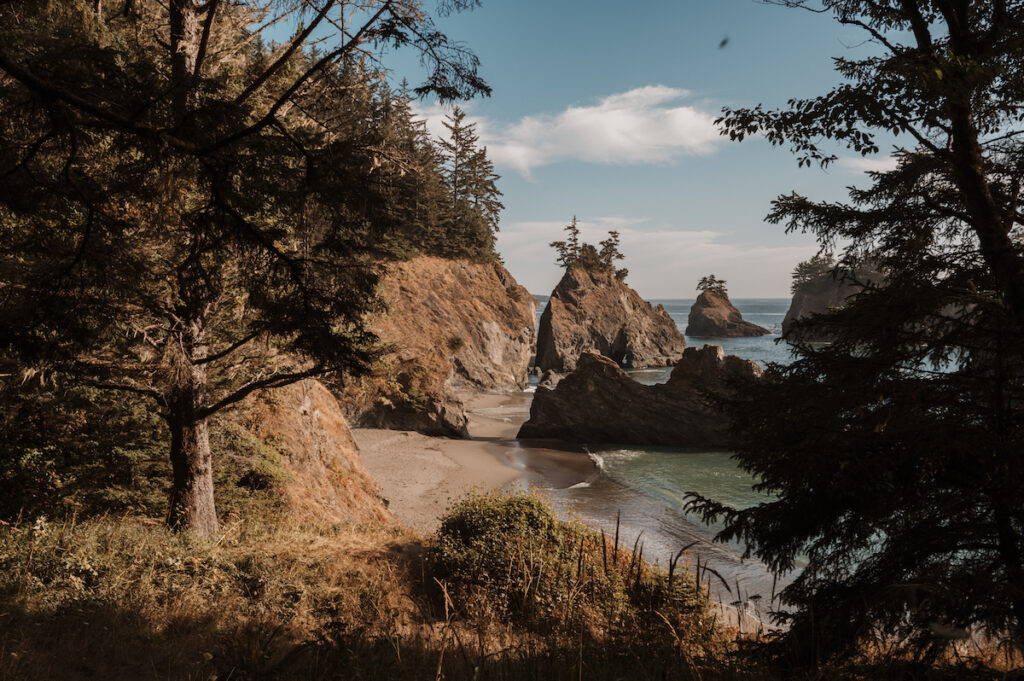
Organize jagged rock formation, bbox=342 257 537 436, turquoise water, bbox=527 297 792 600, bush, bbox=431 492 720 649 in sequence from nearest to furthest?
1. bush, bbox=431 492 720 649
2. turquoise water, bbox=527 297 792 600
3. jagged rock formation, bbox=342 257 537 436

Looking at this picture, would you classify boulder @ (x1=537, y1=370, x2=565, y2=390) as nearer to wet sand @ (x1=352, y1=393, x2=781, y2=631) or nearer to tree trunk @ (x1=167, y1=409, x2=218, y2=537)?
wet sand @ (x1=352, y1=393, x2=781, y2=631)

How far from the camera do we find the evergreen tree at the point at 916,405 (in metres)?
5.22

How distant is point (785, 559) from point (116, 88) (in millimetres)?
8352

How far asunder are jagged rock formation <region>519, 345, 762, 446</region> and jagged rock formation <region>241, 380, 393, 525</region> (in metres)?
16.3

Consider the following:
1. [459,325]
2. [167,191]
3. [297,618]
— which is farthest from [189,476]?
[459,325]

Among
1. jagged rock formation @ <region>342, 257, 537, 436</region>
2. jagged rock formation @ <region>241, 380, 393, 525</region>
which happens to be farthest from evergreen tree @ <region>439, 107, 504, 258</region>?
jagged rock formation @ <region>241, 380, 393, 525</region>

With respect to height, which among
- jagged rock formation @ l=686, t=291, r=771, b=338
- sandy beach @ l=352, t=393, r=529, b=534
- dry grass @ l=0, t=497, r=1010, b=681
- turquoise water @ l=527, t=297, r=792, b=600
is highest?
jagged rock formation @ l=686, t=291, r=771, b=338

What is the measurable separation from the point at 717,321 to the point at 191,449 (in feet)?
392

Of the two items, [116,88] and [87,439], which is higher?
[116,88]

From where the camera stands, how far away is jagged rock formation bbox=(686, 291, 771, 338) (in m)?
115

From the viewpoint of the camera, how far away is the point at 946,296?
18.4ft

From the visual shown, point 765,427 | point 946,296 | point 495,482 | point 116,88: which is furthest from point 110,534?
point 495,482

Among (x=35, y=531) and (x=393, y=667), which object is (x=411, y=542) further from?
(x=393, y=667)

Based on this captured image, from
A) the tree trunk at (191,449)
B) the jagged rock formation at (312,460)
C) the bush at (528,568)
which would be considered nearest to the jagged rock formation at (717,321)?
the jagged rock formation at (312,460)
